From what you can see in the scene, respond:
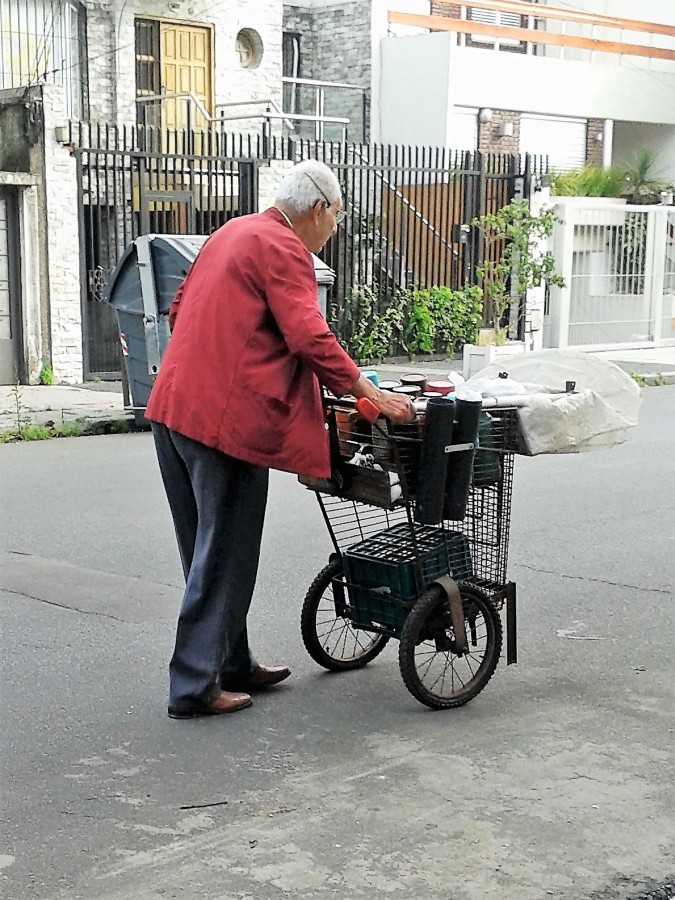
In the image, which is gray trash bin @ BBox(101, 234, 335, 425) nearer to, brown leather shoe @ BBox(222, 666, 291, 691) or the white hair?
brown leather shoe @ BBox(222, 666, 291, 691)

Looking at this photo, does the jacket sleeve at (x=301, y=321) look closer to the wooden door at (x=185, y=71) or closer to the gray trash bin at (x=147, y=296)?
the gray trash bin at (x=147, y=296)

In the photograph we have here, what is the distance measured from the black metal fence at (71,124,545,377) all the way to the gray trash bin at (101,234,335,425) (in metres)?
3.40

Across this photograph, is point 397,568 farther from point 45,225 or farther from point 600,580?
point 45,225

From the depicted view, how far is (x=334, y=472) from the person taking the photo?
202 inches

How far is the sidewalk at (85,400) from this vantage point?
13273mm

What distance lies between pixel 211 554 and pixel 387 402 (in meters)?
0.83

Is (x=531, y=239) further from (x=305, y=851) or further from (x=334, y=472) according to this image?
(x=305, y=851)

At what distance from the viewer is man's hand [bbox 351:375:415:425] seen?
476 cm

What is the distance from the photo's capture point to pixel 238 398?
477cm

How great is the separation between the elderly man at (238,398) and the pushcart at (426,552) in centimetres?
20

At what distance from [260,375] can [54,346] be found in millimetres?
11727

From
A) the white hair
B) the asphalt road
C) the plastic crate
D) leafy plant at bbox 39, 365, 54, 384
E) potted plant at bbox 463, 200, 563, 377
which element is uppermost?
the white hair

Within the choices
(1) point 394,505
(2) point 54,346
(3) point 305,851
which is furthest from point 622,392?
(2) point 54,346

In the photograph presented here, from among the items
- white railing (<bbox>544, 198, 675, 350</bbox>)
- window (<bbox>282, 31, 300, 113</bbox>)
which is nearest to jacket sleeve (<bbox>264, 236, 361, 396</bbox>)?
white railing (<bbox>544, 198, 675, 350</bbox>)
